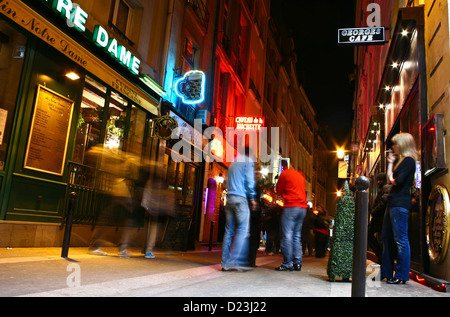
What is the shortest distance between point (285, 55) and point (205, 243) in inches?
893

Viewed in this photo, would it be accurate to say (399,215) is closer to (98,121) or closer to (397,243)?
(397,243)

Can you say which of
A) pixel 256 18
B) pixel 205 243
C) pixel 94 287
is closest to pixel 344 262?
pixel 94 287

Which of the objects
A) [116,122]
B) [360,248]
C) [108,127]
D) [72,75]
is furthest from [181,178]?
[360,248]

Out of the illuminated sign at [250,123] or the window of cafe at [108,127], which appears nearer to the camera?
the window of cafe at [108,127]

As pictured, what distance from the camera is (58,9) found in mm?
7465

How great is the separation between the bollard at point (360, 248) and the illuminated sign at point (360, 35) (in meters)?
7.35

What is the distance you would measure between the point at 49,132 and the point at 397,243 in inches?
259

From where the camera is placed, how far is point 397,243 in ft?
15.6

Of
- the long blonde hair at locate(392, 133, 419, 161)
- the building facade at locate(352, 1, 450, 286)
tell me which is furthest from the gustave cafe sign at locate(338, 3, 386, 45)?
the long blonde hair at locate(392, 133, 419, 161)

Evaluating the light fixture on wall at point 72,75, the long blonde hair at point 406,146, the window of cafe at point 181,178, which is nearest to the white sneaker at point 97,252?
the light fixture on wall at point 72,75

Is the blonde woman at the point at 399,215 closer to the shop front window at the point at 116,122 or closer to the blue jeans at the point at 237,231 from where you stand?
the blue jeans at the point at 237,231

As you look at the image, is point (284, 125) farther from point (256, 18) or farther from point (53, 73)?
point (53, 73)

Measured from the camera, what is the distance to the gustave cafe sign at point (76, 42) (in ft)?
22.6
